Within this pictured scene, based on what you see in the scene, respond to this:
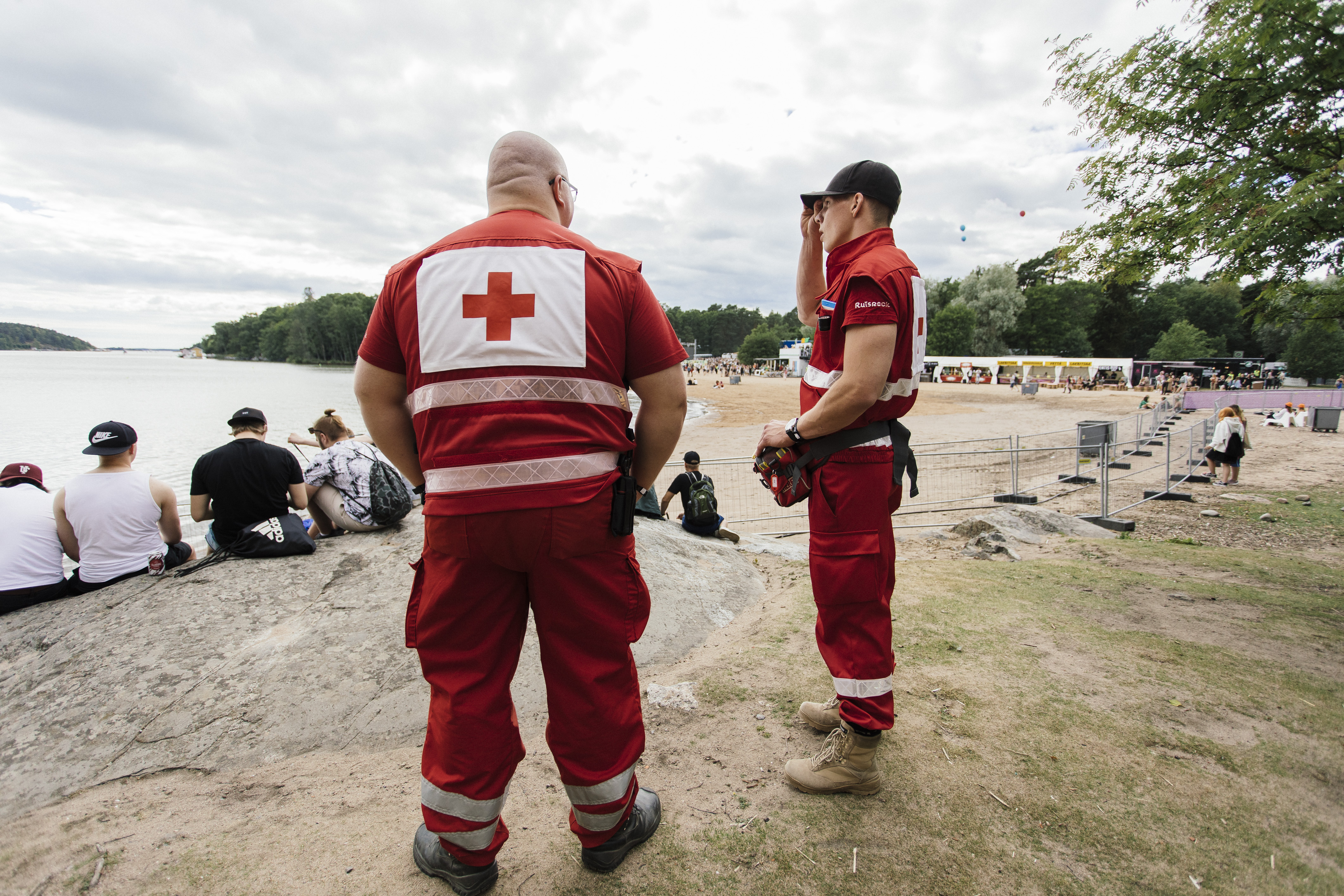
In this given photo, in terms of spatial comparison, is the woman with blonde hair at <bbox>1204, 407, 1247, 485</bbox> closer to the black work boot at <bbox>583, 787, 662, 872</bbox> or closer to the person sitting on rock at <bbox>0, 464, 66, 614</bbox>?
the black work boot at <bbox>583, 787, 662, 872</bbox>

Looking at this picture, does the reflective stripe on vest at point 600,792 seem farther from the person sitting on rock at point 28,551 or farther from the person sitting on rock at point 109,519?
the person sitting on rock at point 28,551

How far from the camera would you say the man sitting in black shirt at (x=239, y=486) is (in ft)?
14.7

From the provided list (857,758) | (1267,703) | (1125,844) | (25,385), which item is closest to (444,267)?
(857,758)

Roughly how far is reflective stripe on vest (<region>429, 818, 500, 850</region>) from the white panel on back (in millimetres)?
1331

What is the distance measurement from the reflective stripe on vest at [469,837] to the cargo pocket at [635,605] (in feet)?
2.26

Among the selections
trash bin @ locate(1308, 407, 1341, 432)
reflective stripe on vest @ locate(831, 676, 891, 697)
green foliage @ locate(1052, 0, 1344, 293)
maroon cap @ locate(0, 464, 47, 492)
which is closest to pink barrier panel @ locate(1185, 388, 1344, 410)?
trash bin @ locate(1308, 407, 1341, 432)

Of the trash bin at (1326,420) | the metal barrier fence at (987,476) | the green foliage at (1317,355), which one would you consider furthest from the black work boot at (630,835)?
the green foliage at (1317,355)

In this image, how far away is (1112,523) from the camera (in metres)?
8.17

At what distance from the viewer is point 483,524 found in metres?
1.57

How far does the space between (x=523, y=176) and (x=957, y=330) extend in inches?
3275

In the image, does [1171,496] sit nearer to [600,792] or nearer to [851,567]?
[851,567]

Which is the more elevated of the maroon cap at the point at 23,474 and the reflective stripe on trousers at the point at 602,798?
the maroon cap at the point at 23,474

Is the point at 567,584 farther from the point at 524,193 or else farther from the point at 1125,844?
the point at 1125,844

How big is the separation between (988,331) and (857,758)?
281ft
